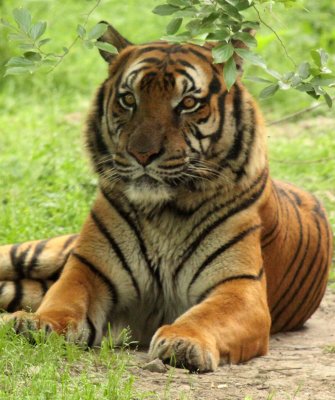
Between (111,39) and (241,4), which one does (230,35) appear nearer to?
(241,4)

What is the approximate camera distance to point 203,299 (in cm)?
466

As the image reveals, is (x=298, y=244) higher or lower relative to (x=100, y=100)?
lower

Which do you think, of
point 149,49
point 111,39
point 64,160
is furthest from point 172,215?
point 64,160

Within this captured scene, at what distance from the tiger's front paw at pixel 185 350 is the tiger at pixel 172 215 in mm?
154

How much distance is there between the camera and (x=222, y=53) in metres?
3.71

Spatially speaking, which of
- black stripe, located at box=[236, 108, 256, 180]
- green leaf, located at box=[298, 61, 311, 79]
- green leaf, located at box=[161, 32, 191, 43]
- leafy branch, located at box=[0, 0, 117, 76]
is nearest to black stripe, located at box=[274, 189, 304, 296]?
black stripe, located at box=[236, 108, 256, 180]

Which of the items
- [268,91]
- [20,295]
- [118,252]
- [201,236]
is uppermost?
[268,91]

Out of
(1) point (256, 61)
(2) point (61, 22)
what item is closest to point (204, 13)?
(1) point (256, 61)

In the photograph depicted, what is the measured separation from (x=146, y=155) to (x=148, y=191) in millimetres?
193

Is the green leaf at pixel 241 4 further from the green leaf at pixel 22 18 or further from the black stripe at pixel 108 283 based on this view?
the black stripe at pixel 108 283

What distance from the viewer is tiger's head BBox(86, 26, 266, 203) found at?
14.7 feet

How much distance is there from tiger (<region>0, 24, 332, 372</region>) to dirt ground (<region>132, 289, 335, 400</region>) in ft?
0.47

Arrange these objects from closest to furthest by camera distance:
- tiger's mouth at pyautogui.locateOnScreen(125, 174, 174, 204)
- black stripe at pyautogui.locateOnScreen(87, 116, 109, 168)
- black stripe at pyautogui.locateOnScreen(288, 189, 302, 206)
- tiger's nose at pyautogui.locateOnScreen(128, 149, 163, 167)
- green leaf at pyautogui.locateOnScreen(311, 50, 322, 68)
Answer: green leaf at pyautogui.locateOnScreen(311, 50, 322, 68)
tiger's nose at pyautogui.locateOnScreen(128, 149, 163, 167)
tiger's mouth at pyautogui.locateOnScreen(125, 174, 174, 204)
black stripe at pyautogui.locateOnScreen(87, 116, 109, 168)
black stripe at pyautogui.locateOnScreen(288, 189, 302, 206)

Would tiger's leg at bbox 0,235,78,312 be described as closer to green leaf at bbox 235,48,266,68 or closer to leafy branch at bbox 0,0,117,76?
leafy branch at bbox 0,0,117,76
